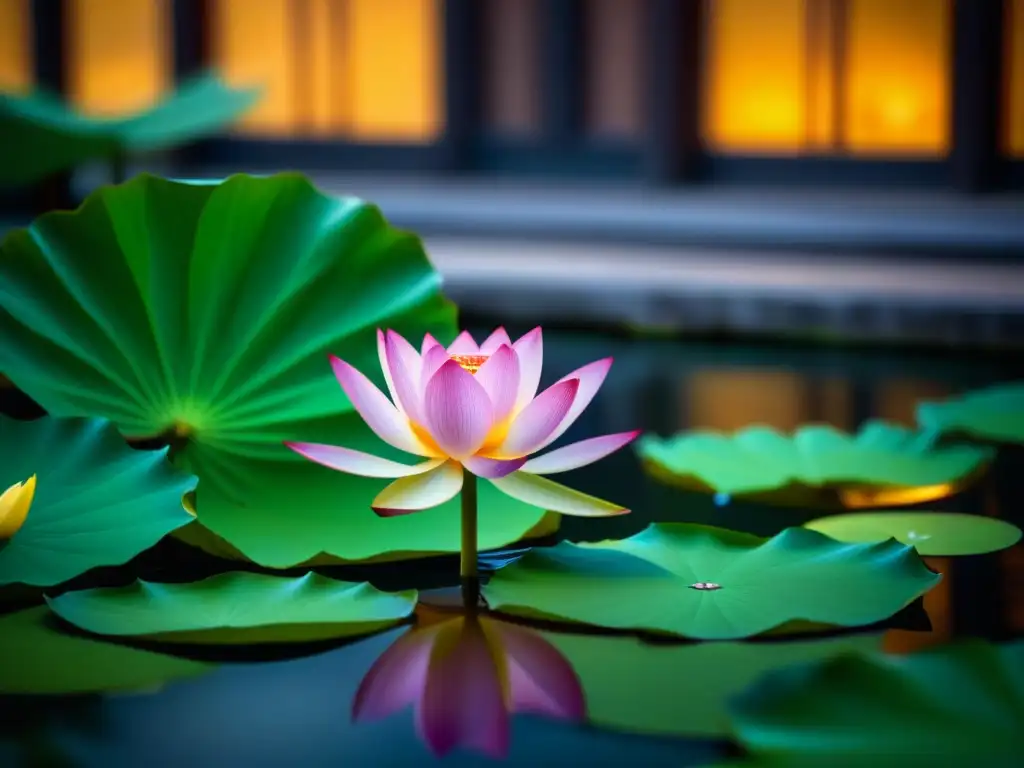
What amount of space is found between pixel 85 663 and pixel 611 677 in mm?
311

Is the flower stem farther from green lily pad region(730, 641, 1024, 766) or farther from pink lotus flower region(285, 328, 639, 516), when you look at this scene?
green lily pad region(730, 641, 1024, 766)

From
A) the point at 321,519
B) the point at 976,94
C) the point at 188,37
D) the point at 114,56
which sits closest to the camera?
the point at 321,519

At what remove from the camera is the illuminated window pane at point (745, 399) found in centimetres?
171

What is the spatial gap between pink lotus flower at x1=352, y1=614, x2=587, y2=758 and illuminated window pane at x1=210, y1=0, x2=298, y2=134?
11.7ft

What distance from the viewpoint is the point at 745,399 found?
6.07 feet

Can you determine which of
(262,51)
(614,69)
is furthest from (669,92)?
(262,51)

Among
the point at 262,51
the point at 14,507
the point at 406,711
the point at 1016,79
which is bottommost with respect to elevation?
the point at 406,711

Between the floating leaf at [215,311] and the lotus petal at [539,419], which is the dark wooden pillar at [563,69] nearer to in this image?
the floating leaf at [215,311]

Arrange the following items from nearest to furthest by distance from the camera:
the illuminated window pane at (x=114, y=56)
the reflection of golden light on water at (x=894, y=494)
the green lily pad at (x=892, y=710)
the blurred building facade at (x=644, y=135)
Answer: the green lily pad at (x=892, y=710)
the reflection of golden light on water at (x=894, y=494)
the blurred building facade at (x=644, y=135)
the illuminated window pane at (x=114, y=56)

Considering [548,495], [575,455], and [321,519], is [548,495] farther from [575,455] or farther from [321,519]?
[321,519]

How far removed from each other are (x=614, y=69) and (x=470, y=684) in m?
3.20

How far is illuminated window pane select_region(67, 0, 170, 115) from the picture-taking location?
14.3 feet

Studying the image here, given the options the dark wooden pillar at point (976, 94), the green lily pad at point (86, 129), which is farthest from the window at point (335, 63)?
the dark wooden pillar at point (976, 94)

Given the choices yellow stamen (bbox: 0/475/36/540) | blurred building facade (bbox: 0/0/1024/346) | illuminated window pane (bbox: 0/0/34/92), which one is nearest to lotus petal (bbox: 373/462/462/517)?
yellow stamen (bbox: 0/475/36/540)
